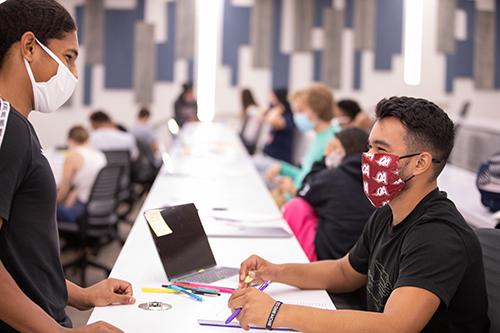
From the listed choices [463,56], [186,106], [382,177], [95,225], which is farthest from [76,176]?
[463,56]

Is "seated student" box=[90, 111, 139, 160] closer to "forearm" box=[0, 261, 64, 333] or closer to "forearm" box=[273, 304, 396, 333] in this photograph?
"forearm" box=[273, 304, 396, 333]

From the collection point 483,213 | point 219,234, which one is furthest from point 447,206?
point 483,213

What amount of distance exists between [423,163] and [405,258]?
0.83ft

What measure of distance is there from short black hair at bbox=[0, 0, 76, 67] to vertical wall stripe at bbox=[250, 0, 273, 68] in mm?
9347

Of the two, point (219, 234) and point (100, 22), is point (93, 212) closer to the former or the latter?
point (219, 234)

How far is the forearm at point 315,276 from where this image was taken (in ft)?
6.55

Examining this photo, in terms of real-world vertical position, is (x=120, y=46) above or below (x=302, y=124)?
above

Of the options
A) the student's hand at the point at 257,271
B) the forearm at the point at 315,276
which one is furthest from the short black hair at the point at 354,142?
the student's hand at the point at 257,271

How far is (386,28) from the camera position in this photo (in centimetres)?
1101

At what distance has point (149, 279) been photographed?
200cm

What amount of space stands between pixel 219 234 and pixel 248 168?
2.22 m

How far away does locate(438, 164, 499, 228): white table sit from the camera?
10.2 ft

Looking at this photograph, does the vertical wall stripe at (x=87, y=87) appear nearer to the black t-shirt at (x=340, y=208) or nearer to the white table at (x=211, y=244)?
A: the white table at (x=211, y=244)

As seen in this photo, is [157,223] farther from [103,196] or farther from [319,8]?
[319,8]
